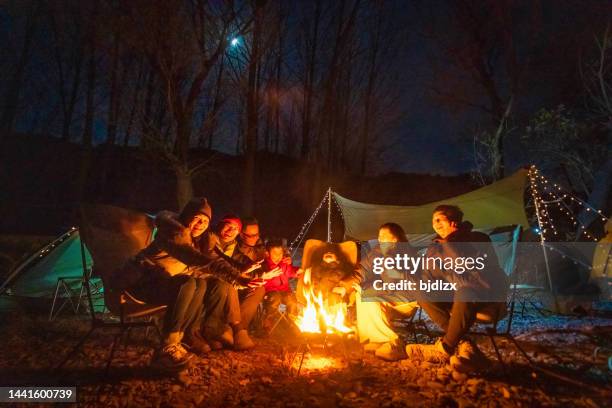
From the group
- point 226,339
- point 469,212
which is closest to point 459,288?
point 226,339

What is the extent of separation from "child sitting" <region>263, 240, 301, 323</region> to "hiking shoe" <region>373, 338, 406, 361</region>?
958mm

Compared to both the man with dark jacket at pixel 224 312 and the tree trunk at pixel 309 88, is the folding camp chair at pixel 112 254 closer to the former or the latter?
the man with dark jacket at pixel 224 312

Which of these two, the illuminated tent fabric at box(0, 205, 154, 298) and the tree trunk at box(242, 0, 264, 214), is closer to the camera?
the illuminated tent fabric at box(0, 205, 154, 298)

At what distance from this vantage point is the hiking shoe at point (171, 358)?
2.99 m

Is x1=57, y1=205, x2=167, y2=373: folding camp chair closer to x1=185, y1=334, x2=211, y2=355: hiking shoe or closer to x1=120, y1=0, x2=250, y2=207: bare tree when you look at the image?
x1=185, y1=334, x2=211, y2=355: hiking shoe

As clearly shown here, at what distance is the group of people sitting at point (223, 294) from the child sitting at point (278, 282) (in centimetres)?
25

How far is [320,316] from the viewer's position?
12.0 feet

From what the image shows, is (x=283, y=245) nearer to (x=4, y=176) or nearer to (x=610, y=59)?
(x=610, y=59)

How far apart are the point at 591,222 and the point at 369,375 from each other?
661 cm

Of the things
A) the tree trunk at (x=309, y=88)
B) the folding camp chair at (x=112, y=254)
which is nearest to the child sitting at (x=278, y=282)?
the folding camp chair at (x=112, y=254)

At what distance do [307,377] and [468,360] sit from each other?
3.67 feet

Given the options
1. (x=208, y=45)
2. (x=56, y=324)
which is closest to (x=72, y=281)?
(x=56, y=324)

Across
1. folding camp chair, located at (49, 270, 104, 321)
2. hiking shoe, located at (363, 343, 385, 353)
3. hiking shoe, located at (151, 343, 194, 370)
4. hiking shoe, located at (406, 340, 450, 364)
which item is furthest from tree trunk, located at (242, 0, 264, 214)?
hiking shoe, located at (406, 340, 450, 364)

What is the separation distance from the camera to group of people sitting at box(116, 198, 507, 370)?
3.06m
